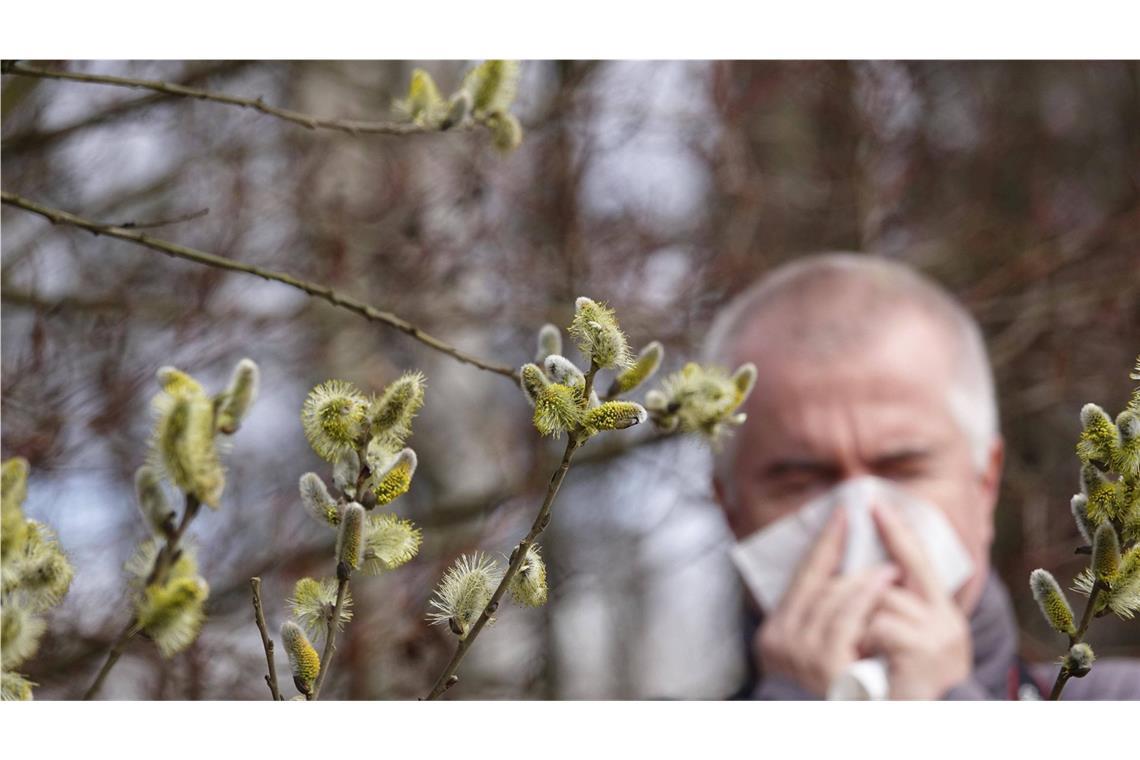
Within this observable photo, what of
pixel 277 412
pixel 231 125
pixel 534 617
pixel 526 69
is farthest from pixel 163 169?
pixel 534 617

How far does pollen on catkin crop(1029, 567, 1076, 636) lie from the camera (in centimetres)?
60

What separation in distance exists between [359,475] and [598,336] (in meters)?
0.15

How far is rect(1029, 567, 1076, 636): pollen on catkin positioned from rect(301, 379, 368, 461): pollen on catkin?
37 centimetres

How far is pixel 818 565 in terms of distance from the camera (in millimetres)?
2045

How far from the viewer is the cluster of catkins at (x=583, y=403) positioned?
58cm

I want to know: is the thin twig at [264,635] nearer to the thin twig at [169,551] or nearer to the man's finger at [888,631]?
the thin twig at [169,551]

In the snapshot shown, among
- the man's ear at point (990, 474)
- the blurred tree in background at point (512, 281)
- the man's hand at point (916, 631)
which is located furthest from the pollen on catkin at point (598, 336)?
Result: the man's ear at point (990, 474)

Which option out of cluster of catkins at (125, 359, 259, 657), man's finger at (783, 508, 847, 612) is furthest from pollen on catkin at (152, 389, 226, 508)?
man's finger at (783, 508, 847, 612)

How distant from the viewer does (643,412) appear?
574mm

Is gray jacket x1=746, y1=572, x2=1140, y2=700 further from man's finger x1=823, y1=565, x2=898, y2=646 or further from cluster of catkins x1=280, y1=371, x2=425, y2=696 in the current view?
cluster of catkins x1=280, y1=371, x2=425, y2=696

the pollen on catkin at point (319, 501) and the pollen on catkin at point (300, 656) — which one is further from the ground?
the pollen on catkin at point (319, 501)

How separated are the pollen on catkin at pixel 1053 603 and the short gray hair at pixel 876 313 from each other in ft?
5.09

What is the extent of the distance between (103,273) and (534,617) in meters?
1.16

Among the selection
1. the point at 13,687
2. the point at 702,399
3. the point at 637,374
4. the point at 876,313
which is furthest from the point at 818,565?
the point at 13,687
